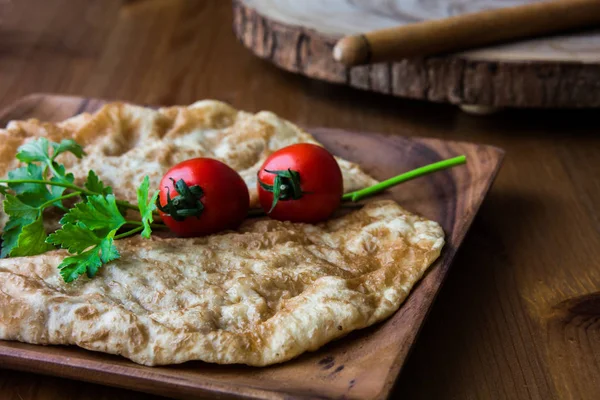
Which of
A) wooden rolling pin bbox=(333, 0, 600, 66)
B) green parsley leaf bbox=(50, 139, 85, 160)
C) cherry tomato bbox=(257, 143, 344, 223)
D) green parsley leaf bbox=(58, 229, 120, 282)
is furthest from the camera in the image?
wooden rolling pin bbox=(333, 0, 600, 66)

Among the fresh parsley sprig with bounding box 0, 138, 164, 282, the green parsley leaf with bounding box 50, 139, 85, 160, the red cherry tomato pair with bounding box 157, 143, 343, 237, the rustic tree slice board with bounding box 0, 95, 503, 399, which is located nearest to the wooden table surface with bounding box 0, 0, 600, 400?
the rustic tree slice board with bounding box 0, 95, 503, 399

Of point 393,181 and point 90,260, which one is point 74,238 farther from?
point 393,181

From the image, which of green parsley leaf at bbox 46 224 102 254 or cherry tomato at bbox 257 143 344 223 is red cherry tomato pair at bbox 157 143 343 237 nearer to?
cherry tomato at bbox 257 143 344 223

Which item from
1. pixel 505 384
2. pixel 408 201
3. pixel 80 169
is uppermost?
pixel 80 169

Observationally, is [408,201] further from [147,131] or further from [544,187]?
[147,131]

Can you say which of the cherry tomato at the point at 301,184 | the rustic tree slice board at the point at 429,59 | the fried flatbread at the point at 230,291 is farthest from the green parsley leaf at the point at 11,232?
the rustic tree slice board at the point at 429,59

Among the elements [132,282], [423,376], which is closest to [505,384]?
[423,376]
